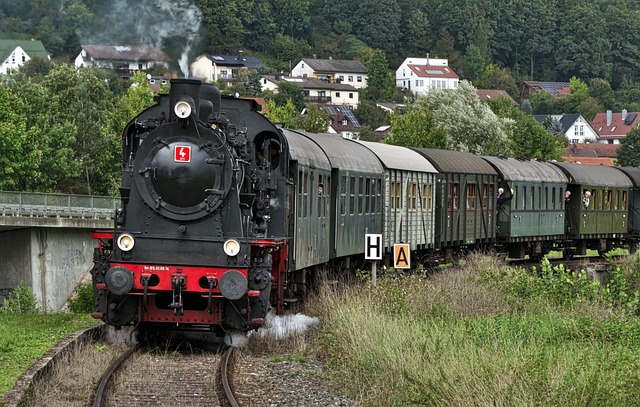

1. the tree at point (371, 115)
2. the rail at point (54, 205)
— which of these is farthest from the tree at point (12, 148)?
the tree at point (371, 115)

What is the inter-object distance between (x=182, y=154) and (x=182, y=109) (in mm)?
618

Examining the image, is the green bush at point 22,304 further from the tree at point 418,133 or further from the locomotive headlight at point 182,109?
the tree at point 418,133

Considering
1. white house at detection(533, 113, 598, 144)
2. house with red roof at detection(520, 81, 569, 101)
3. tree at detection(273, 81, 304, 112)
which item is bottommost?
white house at detection(533, 113, 598, 144)

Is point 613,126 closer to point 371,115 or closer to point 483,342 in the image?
point 371,115

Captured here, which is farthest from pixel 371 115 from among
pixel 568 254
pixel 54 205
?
pixel 568 254

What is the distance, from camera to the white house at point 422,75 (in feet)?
Result: 617

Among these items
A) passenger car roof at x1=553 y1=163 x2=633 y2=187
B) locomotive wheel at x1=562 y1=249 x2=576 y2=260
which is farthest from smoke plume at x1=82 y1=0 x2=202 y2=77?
locomotive wheel at x1=562 y1=249 x2=576 y2=260

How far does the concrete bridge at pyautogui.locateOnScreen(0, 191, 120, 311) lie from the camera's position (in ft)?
133

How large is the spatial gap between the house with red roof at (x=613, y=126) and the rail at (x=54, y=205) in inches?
5302

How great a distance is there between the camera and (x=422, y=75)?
18812 centimetres

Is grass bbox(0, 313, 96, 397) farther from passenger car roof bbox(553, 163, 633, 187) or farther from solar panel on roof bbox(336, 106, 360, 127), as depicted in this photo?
solar panel on roof bbox(336, 106, 360, 127)

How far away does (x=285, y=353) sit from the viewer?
56.1ft

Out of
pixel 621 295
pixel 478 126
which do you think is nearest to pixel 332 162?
pixel 621 295

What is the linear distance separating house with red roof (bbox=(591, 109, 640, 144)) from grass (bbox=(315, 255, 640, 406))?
152180mm
